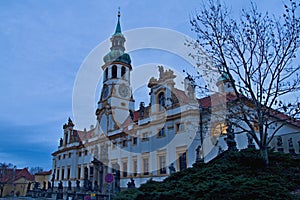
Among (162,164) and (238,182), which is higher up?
(162,164)

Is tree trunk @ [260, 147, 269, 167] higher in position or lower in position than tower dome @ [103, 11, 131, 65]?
lower

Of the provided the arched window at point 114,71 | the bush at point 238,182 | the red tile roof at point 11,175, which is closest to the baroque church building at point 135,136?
the arched window at point 114,71

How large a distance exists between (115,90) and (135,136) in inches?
524

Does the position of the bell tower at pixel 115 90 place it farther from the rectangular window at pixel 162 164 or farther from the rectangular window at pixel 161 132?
the rectangular window at pixel 162 164

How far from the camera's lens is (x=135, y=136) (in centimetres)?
3262

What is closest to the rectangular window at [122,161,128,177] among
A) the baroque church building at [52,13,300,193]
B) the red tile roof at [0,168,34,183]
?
the baroque church building at [52,13,300,193]

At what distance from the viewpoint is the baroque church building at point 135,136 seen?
81.3 ft

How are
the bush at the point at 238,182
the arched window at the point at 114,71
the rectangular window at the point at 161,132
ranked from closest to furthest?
1. the bush at the point at 238,182
2. the rectangular window at the point at 161,132
3. the arched window at the point at 114,71

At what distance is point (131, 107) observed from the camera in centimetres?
4516

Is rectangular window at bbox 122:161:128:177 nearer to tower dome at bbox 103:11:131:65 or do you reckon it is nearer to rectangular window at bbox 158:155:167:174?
rectangular window at bbox 158:155:167:174

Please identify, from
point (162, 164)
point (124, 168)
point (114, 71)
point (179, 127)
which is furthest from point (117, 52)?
point (162, 164)

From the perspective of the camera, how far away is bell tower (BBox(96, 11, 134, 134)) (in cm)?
4131

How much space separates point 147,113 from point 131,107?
46.3 ft

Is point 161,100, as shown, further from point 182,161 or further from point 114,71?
point 114,71
